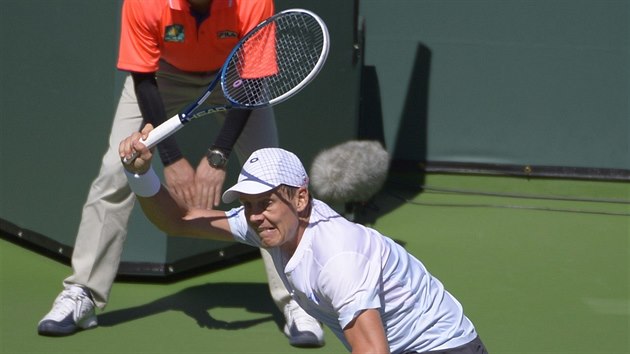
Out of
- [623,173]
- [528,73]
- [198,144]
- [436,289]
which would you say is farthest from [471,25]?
[436,289]

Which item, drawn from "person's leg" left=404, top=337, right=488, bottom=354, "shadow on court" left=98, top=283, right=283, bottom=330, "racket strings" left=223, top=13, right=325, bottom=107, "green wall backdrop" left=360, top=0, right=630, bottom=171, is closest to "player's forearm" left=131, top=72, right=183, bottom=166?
"racket strings" left=223, top=13, right=325, bottom=107

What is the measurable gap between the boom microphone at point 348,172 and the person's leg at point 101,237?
1113 mm

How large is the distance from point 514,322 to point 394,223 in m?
1.58

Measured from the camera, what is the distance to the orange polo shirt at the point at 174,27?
4680 mm

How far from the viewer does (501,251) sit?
6227mm

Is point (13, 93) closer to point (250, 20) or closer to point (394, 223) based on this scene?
point (250, 20)

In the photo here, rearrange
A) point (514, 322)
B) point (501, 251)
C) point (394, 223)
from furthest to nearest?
1. point (394, 223)
2. point (501, 251)
3. point (514, 322)

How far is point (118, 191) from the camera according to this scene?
4.98 metres

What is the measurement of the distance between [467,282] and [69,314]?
1917 mm

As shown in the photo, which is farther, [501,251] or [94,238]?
[501,251]

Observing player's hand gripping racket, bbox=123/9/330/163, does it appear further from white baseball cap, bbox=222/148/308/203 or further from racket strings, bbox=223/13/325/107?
white baseball cap, bbox=222/148/308/203

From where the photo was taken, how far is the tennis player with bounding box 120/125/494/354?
3004mm

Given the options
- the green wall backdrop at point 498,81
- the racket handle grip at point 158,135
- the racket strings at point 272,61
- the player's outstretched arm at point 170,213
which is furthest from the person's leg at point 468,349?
the green wall backdrop at point 498,81

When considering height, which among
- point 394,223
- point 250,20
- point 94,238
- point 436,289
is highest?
point 250,20
